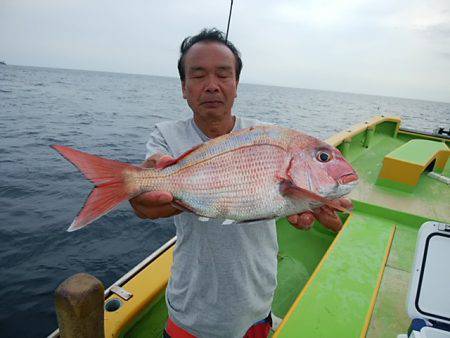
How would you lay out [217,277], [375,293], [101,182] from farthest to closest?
[375,293], [217,277], [101,182]

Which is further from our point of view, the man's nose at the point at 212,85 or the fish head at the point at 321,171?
the man's nose at the point at 212,85

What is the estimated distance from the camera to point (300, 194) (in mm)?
1617

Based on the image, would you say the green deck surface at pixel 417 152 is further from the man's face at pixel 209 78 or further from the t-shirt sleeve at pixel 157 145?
the t-shirt sleeve at pixel 157 145

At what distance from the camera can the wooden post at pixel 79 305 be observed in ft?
6.32

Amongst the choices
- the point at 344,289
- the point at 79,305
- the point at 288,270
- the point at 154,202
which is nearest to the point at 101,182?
the point at 154,202

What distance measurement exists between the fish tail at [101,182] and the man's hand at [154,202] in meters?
0.08

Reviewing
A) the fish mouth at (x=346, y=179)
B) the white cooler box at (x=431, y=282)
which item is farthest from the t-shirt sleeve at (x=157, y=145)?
the white cooler box at (x=431, y=282)

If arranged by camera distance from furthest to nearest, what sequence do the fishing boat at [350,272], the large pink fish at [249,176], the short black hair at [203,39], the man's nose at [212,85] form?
1. the fishing boat at [350,272]
2. the short black hair at [203,39]
3. the man's nose at [212,85]
4. the large pink fish at [249,176]

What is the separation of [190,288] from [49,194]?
9715mm

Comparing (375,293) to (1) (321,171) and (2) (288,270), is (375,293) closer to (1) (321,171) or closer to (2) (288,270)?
(2) (288,270)

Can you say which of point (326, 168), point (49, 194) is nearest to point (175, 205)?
point (326, 168)

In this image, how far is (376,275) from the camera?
10.5 ft

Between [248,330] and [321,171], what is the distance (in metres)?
1.36

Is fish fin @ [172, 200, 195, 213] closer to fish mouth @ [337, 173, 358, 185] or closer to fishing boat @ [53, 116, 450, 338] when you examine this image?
fish mouth @ [337, 173, 358, 185]
